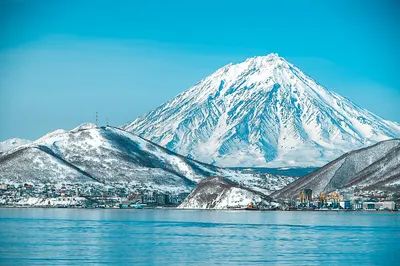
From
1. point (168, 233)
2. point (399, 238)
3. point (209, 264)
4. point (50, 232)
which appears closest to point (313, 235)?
point (399, 238)

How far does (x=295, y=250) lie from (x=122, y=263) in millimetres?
30903

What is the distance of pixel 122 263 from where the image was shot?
116688 millimetres

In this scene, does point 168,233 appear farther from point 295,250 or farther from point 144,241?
point 295,250

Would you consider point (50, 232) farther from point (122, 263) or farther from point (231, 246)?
point (122, 263)

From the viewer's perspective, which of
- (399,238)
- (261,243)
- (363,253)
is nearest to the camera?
(363,253)

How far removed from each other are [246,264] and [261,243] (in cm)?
3301

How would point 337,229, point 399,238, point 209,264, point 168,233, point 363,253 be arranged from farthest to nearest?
1. point 337,229
2. point 168,233
3. point 399,238
4. point 363,253
5. point 209,264

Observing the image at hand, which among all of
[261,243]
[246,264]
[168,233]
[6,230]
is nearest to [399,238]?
[261,243]

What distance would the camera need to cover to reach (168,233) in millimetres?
176375

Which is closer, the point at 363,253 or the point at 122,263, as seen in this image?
the point at 122,263

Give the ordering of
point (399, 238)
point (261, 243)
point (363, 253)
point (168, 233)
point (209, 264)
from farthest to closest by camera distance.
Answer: point (168, 233) → point (399, 238) → point (261, 243) → point (363, 253) → point (209, 264)

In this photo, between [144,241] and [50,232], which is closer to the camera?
[144,241]

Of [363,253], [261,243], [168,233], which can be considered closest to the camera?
[363,253]

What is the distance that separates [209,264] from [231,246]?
2619 cm
